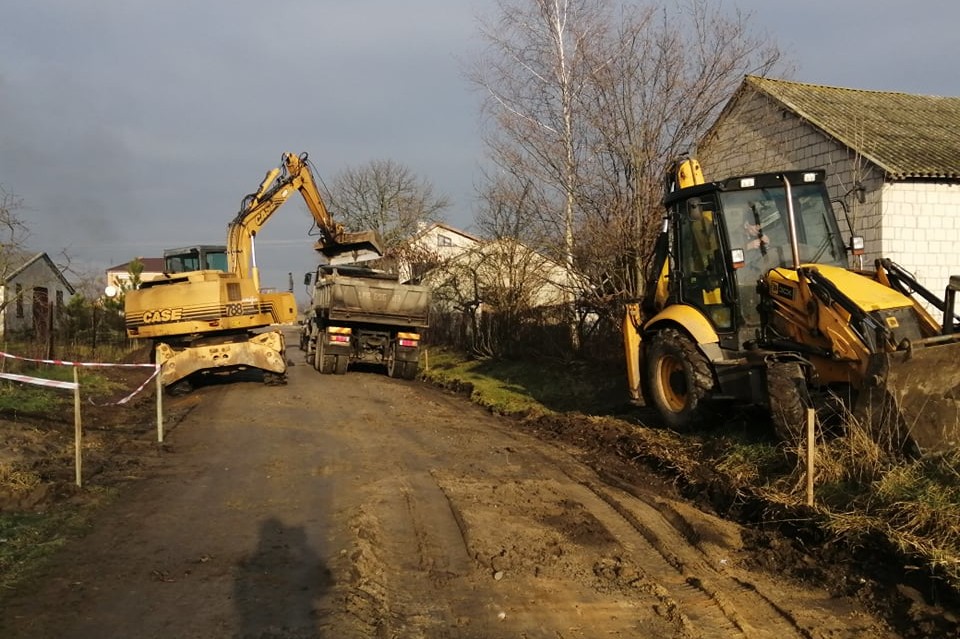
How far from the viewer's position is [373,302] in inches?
765

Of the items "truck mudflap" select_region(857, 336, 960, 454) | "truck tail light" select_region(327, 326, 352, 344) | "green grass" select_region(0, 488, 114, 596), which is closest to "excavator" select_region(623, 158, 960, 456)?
"truck mudflap" select_region(857, 336, 960, 454)

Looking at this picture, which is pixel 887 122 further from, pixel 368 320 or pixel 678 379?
pixel 368 320

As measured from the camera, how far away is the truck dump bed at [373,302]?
19188mm

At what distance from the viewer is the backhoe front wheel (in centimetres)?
933

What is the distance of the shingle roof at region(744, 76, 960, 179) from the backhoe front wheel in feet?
26.1

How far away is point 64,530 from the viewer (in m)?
6.50

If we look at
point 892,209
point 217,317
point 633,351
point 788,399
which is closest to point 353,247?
point 217,317

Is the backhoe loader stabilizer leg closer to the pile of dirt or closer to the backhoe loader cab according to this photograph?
the pile of dirt

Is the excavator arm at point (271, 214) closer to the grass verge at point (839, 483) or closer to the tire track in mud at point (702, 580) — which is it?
→ the grass verge at point (839, 483)

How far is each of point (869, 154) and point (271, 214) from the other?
44.8 feet

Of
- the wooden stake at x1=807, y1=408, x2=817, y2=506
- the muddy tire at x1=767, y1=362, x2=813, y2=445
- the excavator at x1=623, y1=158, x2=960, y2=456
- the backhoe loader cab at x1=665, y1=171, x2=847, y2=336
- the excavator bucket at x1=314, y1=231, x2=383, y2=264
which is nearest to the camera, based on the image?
the wooden stake at x1=807, y1=408, x2=817, y2=506

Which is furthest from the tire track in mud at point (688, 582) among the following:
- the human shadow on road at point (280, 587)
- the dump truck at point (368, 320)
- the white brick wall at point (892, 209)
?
the dump truck at point (368, 320)

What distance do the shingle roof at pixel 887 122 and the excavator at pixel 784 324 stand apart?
24.5ft

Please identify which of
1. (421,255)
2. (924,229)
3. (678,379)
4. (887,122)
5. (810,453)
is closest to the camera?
(810,453)
